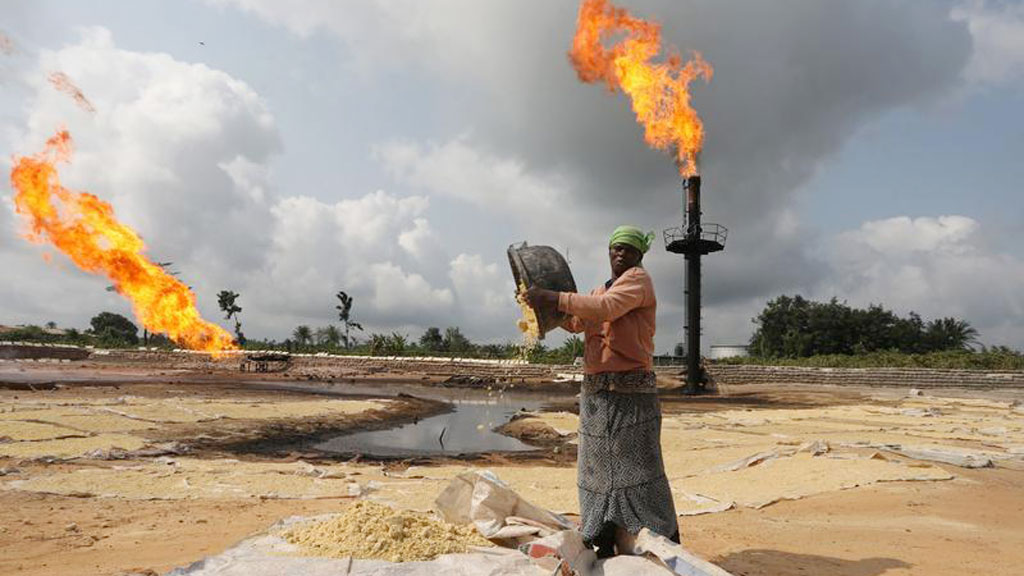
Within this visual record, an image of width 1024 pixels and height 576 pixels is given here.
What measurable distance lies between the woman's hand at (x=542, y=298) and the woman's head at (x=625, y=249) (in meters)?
0.54

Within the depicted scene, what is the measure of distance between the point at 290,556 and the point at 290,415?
1012 centimetres

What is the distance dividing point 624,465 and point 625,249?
46.9 inches

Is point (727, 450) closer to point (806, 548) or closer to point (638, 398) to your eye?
point (806, 548)

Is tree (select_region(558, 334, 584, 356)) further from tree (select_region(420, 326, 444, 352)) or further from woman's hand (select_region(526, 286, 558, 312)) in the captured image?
woman's hand (select_region(526, 286, 558, 312))

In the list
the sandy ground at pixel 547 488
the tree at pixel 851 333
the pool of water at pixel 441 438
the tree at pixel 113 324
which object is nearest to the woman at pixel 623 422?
the sandy ground at pixel 547 488

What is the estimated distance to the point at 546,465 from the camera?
25.6 feet

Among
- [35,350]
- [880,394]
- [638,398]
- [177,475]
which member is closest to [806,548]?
[638,398]

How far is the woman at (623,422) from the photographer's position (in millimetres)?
3125

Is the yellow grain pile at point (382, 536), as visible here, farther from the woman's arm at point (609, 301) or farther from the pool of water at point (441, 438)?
the pool of water at point (441, 438)

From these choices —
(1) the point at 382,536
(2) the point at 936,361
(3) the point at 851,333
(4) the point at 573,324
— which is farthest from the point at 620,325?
(3) the point at 851,333

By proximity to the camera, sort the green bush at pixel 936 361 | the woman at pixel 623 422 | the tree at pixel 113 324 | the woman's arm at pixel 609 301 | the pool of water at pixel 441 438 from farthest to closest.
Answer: the tree at pixel 113 324 → the green bush at pixel 936 361 → the pool of water at pixel 441 438 → the woman at pixel 623 422 → the woman's arm at pixel 609 301

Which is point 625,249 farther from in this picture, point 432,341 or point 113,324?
point 113,324

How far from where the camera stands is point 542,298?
2.97 m

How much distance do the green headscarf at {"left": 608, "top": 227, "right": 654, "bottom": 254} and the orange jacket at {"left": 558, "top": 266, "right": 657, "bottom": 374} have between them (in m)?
0.15
